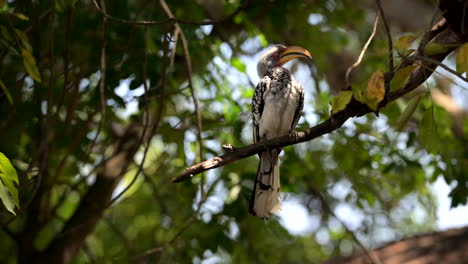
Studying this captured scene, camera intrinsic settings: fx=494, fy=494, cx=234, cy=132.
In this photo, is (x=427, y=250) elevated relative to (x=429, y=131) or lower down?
elevated

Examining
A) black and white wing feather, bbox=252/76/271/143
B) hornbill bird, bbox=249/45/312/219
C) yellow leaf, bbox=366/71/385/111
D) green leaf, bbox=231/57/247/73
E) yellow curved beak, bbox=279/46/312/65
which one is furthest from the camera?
green leaf, bbox=231/57/247/73

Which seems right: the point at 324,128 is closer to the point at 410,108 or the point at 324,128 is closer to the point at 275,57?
the point at 410,108

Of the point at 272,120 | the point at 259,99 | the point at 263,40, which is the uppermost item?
the point at 263,40

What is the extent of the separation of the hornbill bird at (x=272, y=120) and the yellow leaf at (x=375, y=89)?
3.80 feet

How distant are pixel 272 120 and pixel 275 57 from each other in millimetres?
654

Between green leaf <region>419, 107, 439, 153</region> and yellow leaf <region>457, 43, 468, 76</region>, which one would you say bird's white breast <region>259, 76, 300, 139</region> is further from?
yellow leaf <region>457, 43, 468, 76</region>

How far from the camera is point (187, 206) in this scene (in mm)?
3941

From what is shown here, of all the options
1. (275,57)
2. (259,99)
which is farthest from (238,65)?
(259,99)

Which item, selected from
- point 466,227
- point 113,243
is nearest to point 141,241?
point 113,243

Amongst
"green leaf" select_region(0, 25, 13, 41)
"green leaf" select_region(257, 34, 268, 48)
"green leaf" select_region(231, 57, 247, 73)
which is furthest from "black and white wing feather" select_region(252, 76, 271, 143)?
"green leaf" select_region(0, 25, 13, 41)

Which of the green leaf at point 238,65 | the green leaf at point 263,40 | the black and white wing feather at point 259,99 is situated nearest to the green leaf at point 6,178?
the black and white wing feather at point 259,99

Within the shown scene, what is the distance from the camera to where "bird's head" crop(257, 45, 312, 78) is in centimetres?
338

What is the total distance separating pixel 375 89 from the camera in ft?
5.98

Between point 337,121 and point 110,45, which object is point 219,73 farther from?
point 337,121
